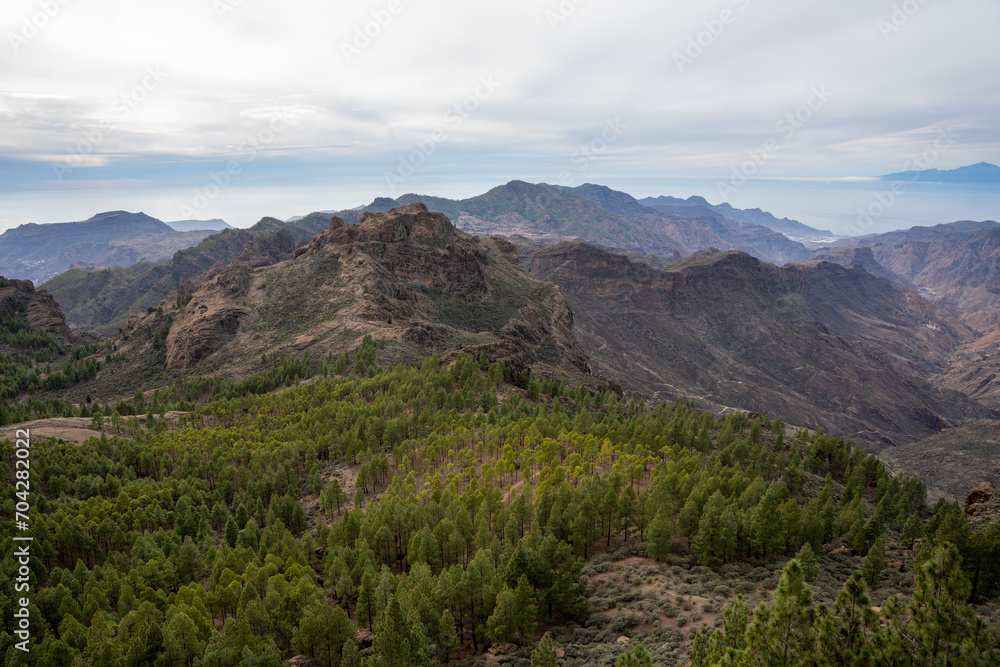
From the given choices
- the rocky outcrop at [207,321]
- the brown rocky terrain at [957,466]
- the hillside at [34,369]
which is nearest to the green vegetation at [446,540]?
the hillside at [34,369]

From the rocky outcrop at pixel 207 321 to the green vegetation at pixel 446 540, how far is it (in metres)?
64.6

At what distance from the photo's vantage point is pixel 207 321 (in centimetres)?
17525

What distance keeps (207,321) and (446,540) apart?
504 feet

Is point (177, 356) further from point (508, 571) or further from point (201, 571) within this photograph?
point (508, 571)

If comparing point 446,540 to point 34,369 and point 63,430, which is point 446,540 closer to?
point 63,430

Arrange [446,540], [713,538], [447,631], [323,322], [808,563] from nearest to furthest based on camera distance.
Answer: [447,631]
[808,563]
[713,538]
[446,540]
[323,322]

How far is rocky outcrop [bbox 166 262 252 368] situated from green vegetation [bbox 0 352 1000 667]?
212 feet

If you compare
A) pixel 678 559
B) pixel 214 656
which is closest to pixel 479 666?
pixel 214 656

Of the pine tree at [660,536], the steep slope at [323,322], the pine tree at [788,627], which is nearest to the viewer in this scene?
the pine tree at [788,627]

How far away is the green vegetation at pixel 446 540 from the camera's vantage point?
117ft

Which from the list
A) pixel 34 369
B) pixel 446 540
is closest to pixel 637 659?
pixel 446 540

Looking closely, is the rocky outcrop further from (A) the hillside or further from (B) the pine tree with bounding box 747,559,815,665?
(B) the pine tree with bounding box 747,559,815,665

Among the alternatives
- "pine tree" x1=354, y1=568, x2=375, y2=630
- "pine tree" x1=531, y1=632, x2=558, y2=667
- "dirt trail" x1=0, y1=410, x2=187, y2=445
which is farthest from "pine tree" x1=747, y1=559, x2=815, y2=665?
"dirt trail" x1=0, y1=410, x2=187, y2=445

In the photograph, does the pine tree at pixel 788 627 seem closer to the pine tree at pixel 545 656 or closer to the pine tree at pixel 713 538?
the pine tree at pixel 545 656
